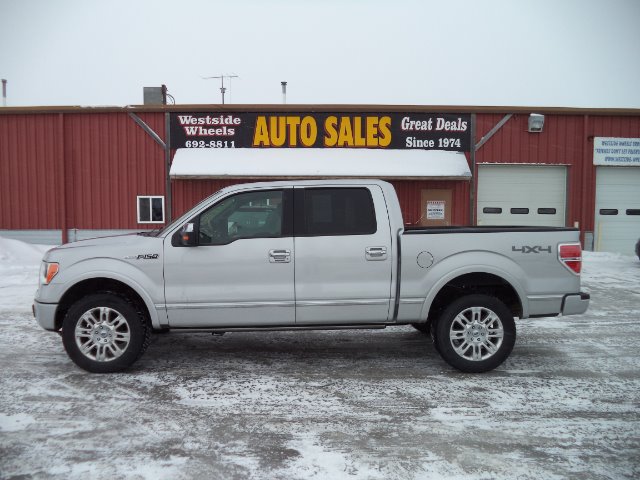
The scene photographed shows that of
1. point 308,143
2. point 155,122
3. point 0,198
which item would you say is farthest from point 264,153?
point 0,198

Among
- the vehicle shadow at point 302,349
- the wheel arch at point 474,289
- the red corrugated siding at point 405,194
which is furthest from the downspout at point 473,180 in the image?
the wheel arch at point 474,289

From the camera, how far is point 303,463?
11.2 feet

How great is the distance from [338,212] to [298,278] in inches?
31.7

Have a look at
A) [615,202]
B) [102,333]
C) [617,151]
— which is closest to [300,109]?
[617,151]

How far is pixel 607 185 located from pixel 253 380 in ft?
51.9

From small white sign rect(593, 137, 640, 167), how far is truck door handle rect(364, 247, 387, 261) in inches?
564

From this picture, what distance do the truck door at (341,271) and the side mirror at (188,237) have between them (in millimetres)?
1023

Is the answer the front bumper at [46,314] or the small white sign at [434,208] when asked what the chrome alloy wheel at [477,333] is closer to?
the front bumper at [46,314]

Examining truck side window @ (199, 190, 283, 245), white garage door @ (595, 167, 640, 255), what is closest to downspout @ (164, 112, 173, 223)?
truck side window @ (199, 190, 283, 245)

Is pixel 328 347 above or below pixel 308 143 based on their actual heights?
below

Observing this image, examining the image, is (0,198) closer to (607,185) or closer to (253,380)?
(253,380)

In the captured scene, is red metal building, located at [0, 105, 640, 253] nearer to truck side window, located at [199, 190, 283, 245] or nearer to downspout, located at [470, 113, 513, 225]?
downspout, located at [470, 113, 513, 225]

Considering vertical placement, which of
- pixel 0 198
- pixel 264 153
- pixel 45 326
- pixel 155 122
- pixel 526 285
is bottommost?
pixel 45 326

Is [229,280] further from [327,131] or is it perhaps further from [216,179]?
[327,131]
